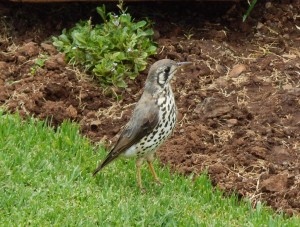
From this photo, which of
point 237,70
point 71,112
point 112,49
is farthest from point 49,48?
point 237,70

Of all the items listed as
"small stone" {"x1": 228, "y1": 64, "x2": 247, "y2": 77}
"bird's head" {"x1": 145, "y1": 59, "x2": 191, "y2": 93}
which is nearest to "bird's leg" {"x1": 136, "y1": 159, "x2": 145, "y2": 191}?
"bird's head" {"x1": 145, "y1": 59, "x2": 191, "y2": 93}

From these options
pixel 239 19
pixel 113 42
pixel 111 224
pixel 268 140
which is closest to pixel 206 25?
pixel 239 19

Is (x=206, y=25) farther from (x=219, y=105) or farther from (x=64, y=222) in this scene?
(x=64, y=222)

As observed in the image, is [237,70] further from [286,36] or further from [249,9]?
[286,36]

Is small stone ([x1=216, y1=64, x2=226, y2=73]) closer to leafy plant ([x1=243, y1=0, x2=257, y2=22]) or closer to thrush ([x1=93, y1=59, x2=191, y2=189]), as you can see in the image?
leafy plant ([x1=243, y1=0, x2=257, y2=22])

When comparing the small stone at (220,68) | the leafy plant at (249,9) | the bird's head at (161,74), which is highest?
the bird's head at (161,74)

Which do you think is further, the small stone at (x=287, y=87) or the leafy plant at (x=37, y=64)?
→ the leafy plant at (x=37, y=64)

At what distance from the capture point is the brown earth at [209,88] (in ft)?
27.0

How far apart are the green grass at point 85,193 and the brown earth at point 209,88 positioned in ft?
1.06

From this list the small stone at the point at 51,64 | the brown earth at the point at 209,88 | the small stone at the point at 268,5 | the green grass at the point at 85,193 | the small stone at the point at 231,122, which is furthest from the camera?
the small stone at the point at 268,5

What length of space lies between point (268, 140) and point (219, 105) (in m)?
0.73

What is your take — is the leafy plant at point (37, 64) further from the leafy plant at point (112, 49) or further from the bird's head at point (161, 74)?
the bird's head at point (161, 74)

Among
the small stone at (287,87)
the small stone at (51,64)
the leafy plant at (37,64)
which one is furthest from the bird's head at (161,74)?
the leafy plant at (37,64)

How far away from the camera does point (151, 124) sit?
7926 millimetres
